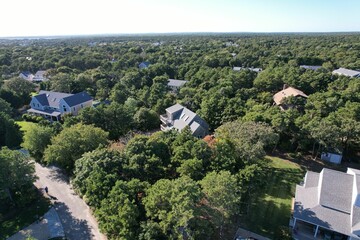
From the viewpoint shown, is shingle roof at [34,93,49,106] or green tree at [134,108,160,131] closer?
green tree at [134,108,160,131]

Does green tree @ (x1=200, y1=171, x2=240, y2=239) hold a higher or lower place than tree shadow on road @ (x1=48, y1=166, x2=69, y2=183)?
higher

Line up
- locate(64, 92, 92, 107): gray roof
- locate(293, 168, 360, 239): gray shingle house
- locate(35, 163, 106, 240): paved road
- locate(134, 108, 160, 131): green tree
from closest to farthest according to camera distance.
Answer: locate(293, 168, 360, 239): gray shingle house
locate(35, 163, 106, 240): paved road
locate(134, 108, 160, 131): green tree
locate(64, 92, 92, 107): gray roof

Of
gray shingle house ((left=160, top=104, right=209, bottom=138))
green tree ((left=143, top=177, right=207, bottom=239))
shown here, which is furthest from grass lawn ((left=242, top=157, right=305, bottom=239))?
gray shingle house ((left=160, top=104, right=209, bottom=138))

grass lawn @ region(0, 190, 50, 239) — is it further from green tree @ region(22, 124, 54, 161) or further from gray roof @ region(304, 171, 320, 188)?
gray roof @ region(304, 171, 320, 188)

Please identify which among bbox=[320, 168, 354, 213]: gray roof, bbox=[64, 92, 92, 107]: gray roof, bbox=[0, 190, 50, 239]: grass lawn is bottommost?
bbox=[0, 190, 50, 239]: grass lawn

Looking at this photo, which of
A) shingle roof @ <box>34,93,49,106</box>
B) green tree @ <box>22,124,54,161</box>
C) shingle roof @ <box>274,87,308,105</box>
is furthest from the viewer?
shingle roof @ <box>34,93,49,106</box>

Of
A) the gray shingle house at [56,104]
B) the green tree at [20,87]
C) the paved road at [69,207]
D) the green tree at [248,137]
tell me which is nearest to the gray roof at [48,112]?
the gray shingle house at [56,104]
